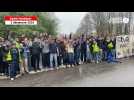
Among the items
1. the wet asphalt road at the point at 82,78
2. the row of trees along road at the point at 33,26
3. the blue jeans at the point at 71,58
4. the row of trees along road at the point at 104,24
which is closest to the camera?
the row of trees along road at the point at 33,26

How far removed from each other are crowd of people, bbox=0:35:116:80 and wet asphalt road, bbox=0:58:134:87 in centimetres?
14

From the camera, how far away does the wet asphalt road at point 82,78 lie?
944 centimetres

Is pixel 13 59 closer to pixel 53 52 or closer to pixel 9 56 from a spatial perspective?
pixel 9 56

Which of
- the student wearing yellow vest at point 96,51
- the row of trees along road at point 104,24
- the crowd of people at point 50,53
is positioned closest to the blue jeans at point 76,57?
the crowd of people at point 50,53

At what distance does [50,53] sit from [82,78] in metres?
0.94

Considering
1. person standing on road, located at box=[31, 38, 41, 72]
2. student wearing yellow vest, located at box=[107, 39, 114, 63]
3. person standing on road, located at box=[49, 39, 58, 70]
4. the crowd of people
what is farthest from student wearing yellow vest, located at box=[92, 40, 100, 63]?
person standing on road, located at box=[31, 38, 41, 72]

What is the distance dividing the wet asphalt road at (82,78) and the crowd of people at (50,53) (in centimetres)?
14

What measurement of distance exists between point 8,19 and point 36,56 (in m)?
1.05

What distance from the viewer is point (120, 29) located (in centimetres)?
951

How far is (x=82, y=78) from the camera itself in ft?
31.1

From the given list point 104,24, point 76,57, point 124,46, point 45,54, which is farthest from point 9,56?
point 124,46

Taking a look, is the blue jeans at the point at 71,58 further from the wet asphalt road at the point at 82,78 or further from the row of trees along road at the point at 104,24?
the row of trees along road at the point at 104,24

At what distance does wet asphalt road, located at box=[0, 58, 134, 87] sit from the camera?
31.0 feet
